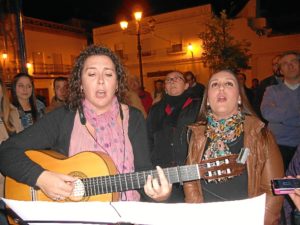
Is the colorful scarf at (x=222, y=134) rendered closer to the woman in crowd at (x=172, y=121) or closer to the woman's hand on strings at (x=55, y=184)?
the woman in crowd at (x=172, y=121)

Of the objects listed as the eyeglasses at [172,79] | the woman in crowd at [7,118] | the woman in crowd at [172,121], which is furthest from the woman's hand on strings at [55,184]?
the eyeglasses at [172,79]

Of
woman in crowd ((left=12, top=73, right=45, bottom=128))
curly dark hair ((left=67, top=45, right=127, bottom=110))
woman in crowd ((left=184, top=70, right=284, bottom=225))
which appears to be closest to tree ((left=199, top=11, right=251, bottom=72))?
woman in crowd ((left=12, top=73, right=45, bottom=128))

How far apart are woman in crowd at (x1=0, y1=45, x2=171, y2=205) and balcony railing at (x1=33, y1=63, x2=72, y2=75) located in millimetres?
28090

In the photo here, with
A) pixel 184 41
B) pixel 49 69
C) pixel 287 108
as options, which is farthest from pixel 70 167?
pixel 49 69

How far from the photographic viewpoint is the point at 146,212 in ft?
4.36

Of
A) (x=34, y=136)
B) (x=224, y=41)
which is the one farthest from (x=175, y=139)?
(x=224, y=41)

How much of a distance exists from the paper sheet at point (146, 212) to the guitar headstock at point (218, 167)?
843mm

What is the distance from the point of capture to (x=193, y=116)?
3764 millimetres

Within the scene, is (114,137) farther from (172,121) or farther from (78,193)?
(172,121)

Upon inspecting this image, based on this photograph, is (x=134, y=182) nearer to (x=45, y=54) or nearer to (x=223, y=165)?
(x=223, y=165)

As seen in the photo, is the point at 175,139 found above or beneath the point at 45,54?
beneath

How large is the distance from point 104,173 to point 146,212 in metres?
1.03

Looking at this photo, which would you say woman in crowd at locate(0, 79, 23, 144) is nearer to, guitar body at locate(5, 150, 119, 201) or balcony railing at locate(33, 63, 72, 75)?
guitar body at locate(5, 150, 119, 201)

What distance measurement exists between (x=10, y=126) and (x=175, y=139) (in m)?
2.18
